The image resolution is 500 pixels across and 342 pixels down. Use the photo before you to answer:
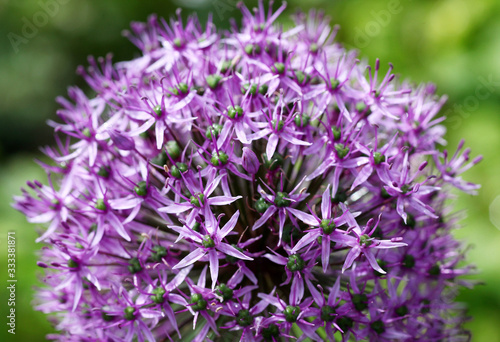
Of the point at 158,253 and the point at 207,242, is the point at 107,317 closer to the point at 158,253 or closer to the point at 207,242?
the point at 158,253

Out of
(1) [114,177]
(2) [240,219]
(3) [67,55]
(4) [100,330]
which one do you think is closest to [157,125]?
(1) [114,177]

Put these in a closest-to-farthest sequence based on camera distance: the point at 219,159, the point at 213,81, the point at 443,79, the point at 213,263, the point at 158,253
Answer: the point at 213,263 < the point at 219,159 < the point at 158,253 < the point at 213,81 < the point at 443,79

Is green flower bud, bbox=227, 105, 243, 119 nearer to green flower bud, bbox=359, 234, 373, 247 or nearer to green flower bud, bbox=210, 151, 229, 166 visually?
green flower bud, bbox=210, 151, 229, 166

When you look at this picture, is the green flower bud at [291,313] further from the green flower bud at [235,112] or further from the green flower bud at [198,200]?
the green flower bud at [235,112]

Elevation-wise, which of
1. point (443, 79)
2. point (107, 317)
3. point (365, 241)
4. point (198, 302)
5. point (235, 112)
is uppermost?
point (443, 79)

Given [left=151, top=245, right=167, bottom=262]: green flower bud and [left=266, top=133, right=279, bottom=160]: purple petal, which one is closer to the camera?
[left=266, top=133, right=279, bottom=160]: purple petal

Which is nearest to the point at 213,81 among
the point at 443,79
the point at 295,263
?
the point at 295,263

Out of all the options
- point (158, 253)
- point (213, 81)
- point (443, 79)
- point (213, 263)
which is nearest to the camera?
point (213, 263)

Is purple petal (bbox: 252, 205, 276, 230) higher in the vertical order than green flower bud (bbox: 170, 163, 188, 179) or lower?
lower

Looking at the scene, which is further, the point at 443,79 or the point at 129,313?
the point at 443,79

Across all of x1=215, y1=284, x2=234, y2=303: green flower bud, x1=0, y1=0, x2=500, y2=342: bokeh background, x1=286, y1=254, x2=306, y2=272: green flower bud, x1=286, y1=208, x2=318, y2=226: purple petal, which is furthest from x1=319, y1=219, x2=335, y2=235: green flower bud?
x1=0, y1=0, x2=500, y2=342: bokeh background

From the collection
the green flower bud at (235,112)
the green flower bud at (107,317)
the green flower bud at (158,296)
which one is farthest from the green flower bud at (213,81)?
the green flower bud at (107,317)

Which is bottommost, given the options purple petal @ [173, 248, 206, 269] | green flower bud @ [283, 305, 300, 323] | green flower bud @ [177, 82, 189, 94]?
green flower bud @ [283, 305, 300, 323]
